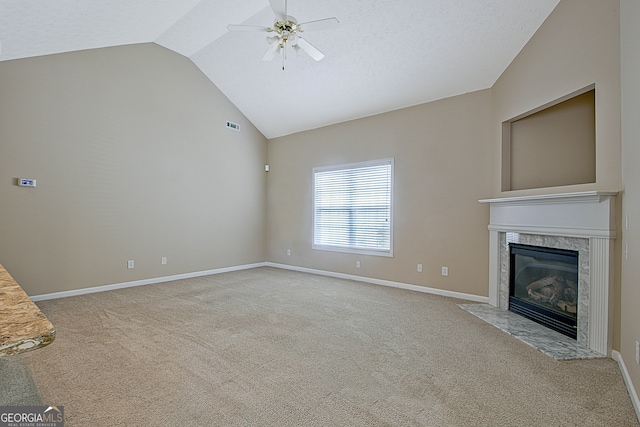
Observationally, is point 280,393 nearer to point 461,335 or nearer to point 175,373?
point 175,373

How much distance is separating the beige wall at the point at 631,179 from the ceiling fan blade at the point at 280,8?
2.67m

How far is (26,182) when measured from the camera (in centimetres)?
408

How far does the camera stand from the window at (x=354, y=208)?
5375mm

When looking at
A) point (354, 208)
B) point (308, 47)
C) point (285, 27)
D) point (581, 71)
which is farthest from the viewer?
point (354, 208)

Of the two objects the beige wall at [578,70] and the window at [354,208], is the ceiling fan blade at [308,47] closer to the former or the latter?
the window at [354,208]

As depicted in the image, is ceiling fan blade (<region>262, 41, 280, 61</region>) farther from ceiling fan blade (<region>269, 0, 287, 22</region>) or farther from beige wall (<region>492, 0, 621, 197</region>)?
beige wall (<region>492, 0, 621, 197</region>)

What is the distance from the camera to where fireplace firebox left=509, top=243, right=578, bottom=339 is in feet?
10.3

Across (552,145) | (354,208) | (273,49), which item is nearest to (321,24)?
(273,49)

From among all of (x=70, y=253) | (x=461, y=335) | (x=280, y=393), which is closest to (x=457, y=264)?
(x=461, y=335)

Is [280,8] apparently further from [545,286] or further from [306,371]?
[545,286]

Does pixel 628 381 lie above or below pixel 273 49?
below

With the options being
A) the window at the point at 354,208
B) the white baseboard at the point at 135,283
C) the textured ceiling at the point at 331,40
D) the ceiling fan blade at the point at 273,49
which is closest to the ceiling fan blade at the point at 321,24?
the ceiling fan blade at the point at 273,49

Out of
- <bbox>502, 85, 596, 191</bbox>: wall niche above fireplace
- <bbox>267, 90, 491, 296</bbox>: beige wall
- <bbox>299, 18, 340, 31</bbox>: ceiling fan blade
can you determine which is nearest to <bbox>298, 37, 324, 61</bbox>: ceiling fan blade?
<bbox>299, 18, 340, 31</bbox>: ceiling fan blade

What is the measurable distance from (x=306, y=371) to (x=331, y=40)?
159 inches
